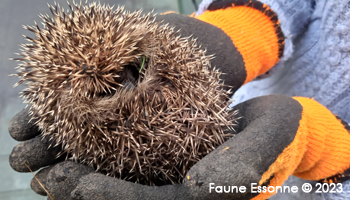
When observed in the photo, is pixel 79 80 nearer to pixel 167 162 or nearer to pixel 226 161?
pixel 167 162

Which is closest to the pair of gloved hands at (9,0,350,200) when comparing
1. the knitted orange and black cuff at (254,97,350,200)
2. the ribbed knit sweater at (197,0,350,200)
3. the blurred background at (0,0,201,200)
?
the knitted orange and black cuff at (254,97,350,200)

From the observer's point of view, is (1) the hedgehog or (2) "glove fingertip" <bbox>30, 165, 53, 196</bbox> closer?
(1) the hedgehog

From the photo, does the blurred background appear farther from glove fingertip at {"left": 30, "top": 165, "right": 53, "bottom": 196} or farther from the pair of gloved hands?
glove fingertip at {"left": 30, "top": 165, "right": 53, "bottom": 196}

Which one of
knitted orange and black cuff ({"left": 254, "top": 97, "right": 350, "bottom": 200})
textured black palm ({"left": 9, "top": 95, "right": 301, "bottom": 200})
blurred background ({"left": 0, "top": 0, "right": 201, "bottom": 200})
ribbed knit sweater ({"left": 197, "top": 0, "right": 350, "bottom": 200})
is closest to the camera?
textured black palm ({"left": 9, "top": 95, "right": 301, "bottom": 200})

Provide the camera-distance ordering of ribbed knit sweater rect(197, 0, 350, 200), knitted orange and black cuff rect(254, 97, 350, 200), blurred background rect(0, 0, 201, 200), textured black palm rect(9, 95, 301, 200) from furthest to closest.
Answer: blurred background rect(0, 0, 201, 200) < ribbed knit sweater rect(197, 0, 350, 200) < knitted orange and black cuff rect(254, 97, 350, 200) < textured black palm rect(9, 95, 301, 200)

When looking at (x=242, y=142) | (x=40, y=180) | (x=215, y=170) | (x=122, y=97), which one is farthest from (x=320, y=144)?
(x=40, y=180)

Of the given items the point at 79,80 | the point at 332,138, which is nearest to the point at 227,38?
the point at 332,138

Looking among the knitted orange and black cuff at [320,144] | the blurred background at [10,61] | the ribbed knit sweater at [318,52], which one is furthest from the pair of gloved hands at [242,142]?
the blurred background at [10,61]

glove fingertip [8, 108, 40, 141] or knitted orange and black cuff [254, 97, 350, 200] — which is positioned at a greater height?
knitted orange and black cuff [254, 97, 350, 200]

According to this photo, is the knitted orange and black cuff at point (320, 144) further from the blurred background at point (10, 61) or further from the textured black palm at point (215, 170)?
the blurred background at point (10, 61)
